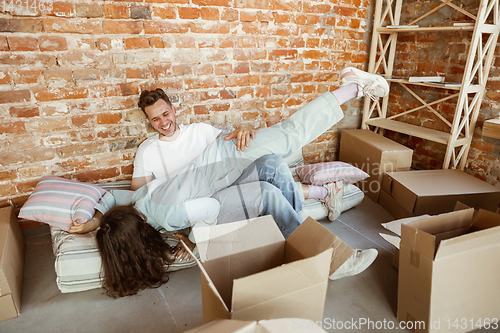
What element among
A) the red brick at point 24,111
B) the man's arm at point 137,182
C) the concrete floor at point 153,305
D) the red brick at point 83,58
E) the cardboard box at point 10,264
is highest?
the red brick at point 83,58

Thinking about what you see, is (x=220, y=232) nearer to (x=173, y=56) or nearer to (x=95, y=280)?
(x=95, y=280)

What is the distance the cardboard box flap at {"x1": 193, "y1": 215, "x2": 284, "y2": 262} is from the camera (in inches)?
42.6

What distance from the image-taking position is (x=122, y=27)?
2086 mm

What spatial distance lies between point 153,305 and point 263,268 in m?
0.76

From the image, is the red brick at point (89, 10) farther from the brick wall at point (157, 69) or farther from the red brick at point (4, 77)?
the red brick at point (4, 77)

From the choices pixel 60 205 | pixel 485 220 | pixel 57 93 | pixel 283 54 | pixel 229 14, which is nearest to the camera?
pixel 485 220

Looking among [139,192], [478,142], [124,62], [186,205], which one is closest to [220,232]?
[186,205]

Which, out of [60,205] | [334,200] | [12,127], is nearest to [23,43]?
[12,127]

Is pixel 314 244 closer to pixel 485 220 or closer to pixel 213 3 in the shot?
pixel 485 220

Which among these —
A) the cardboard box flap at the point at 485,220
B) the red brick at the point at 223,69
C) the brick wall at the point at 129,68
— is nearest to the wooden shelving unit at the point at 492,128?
the cardboard box flap at the point at 485,220

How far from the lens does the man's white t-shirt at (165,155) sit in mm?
2295

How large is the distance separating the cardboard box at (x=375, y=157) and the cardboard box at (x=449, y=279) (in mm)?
1142

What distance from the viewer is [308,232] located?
114cm

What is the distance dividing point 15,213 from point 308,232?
2.07 metres
